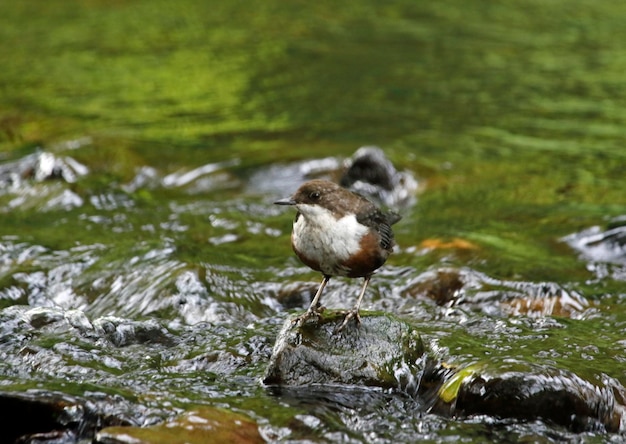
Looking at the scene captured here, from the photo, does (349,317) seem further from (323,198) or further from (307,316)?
(323,198)

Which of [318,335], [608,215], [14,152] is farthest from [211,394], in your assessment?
[14,152]

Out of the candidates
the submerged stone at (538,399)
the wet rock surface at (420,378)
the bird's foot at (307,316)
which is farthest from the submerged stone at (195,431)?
the submerged stone at (538,399)

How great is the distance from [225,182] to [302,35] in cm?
664

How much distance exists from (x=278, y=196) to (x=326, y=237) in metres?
4.69

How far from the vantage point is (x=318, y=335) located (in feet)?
16.6

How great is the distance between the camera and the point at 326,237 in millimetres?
4758

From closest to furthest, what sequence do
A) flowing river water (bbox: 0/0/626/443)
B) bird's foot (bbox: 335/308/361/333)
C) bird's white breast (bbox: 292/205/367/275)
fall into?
1. bird's white breast (bbox: 292/205/367/275)
2. flowing river water (bbox: 0/0/626/443)
3. bird's foot (bbox: 335/308/361/333)

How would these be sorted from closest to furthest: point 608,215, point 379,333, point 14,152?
point 379,333 < point 608,215 < point 14,152

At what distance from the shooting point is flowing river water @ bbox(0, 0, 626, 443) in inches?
194

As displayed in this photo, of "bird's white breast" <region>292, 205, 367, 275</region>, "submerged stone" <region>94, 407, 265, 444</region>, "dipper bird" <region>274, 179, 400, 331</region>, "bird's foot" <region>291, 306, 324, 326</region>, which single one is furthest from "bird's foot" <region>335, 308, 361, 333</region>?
"submerged stone" <region>94, 407, 265, 444</region>

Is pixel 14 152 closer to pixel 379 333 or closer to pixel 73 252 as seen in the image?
pixel 73 252

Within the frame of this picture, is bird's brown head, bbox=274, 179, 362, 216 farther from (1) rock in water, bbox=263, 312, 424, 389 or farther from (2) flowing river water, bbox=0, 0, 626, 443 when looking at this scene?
(2) flowing river water, bbox=0, 0, 626, 443

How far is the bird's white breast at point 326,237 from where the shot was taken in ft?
15.6

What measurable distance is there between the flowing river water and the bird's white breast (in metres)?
0.73
